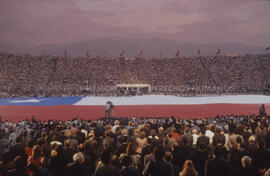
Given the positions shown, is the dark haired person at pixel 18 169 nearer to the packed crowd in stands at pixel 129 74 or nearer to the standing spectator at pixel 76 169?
the standing spectator at pixel 76 169

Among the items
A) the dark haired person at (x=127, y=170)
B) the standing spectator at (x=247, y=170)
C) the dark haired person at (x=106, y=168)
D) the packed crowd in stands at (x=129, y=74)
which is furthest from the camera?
the packed crowd in stands at (x=129, y=74)

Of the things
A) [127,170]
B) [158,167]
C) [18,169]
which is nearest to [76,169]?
[127,170]

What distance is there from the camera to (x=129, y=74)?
6869 cm

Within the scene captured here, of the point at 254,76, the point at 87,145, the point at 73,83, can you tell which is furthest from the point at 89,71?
the point at 87,145

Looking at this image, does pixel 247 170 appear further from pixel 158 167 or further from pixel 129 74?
pixel 129 74

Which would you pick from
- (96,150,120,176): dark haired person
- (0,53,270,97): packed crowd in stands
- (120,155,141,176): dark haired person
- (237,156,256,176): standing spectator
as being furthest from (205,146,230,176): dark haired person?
(0,53,270,97): packed crowd in stands

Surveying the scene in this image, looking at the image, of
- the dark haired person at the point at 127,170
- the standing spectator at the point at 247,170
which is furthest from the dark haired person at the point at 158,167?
the standing spectator at the point at 247,170

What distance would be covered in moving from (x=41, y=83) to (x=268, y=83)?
54985 millimetres

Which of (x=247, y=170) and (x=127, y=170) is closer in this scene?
(x=127, y=170)

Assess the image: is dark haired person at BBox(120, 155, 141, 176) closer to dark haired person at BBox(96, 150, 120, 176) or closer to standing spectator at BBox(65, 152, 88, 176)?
dark haired person at BBox(96, 150, 120, 176)

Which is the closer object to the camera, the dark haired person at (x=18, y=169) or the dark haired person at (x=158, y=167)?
the dark haired person at (x=158, y=167)

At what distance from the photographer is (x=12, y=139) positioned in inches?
472

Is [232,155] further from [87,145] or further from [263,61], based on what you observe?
[263,61]

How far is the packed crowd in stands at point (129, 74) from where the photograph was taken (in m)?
55.2
